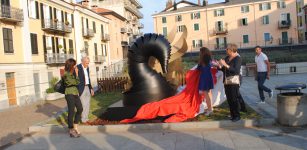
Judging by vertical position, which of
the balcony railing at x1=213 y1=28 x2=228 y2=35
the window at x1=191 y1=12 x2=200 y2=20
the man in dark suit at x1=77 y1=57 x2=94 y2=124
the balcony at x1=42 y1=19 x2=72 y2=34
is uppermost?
the window at x1=191 y1=12 x2=200 y2=20

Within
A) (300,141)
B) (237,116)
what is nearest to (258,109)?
(237,116)

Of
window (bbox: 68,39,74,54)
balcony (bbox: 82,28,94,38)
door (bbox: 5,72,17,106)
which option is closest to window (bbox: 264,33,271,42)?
balcony (bbox: 82,28,94,38)

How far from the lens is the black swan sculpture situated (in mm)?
9688

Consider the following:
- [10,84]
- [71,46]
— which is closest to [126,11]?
[71,46]

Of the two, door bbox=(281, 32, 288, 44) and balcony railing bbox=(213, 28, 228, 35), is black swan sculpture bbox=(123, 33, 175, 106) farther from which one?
door bbox=(281, 32, 288, 44)

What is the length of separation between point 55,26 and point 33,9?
3.40 m

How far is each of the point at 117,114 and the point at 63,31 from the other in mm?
28469

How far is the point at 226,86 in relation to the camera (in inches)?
324

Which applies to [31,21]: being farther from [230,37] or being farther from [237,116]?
[230,37]

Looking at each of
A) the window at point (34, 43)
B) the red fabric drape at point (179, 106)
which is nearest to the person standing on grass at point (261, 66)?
the red fabric drape at point (179, 106)

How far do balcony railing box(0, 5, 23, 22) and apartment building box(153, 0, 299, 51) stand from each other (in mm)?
38149

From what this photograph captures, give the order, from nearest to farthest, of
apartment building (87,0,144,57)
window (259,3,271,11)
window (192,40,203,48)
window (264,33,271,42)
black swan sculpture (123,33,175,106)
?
1. black swan sculpture (123,33,175,106)
2. window (259,3,271,11)
3. window (264,33,271,42)
4. window (192,40,203,48)
5. apartment building (87,0,144,57)

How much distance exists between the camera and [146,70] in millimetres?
9852

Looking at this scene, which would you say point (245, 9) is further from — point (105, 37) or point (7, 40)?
point (7, 40)
